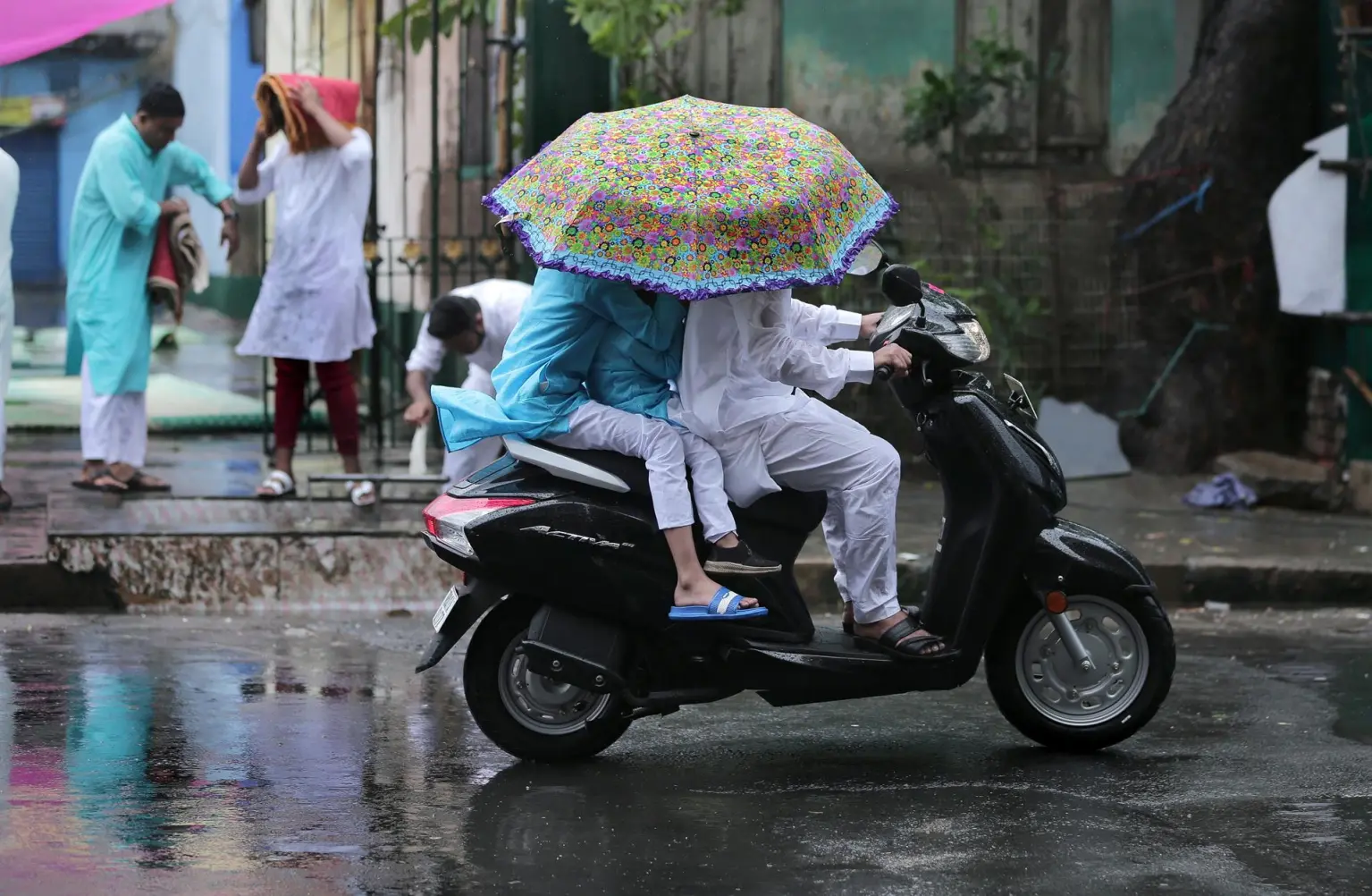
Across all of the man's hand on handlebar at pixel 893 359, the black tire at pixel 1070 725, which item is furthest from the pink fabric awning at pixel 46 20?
the black tire at pixel 1070 725

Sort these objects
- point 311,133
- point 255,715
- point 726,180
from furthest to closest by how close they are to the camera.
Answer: point 311,133, point 255,715, point 726,180

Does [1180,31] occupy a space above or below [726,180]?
above

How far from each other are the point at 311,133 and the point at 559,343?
4053 millimetres

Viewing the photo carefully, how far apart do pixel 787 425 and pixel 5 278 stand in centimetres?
494

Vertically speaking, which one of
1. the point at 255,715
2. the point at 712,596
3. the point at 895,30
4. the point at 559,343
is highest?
the point at 895,30

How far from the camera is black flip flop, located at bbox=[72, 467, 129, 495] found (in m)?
9.20

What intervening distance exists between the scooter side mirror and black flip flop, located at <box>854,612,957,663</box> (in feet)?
3.05

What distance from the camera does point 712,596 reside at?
5418 mm

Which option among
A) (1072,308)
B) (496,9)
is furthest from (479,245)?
(1072,308)

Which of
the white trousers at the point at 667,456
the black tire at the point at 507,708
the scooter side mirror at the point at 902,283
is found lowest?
the black tire at the point at 507,708

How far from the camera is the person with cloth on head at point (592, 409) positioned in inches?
212

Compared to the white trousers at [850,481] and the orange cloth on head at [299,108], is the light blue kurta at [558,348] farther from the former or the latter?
the orange cloth on head at [299,108]

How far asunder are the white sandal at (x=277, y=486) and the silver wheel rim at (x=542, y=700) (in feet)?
12.3

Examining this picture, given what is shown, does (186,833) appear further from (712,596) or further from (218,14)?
(218,14)
